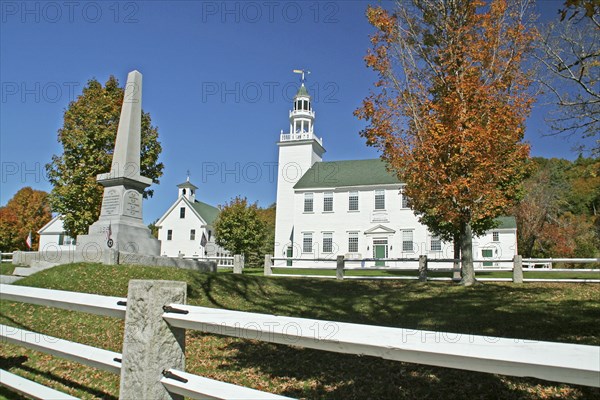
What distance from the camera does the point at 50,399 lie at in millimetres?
3271

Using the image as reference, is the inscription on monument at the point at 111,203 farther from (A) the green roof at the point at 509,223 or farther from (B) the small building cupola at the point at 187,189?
(B) the small building cupola at the point at 187,189

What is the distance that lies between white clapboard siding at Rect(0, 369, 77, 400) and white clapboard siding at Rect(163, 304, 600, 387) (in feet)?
4.99

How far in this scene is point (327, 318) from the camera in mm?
10000

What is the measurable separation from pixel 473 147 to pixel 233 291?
8.89 m

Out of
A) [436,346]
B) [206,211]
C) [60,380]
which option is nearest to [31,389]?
[60,380]

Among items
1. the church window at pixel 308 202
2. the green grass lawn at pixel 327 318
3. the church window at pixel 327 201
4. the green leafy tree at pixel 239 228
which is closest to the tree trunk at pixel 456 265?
the green grass lawn at pixel 327 318

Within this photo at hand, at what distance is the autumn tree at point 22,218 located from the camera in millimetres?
58656

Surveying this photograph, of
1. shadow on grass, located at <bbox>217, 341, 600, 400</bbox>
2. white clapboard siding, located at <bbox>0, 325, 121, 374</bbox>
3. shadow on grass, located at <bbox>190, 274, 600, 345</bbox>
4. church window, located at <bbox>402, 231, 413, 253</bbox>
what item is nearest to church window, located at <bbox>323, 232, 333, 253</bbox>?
church window, located at <bbox>402, 231, 413, 253</bbox>

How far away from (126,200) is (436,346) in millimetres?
15696

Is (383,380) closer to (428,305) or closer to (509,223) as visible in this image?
(428,305)

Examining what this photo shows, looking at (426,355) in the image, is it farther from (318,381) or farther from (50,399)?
(318,381)

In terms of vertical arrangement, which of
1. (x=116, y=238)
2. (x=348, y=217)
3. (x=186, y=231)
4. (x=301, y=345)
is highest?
(x=348, y=217)

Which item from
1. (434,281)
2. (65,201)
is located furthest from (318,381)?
(65,201)

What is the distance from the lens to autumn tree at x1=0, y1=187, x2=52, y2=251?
58.7 m
